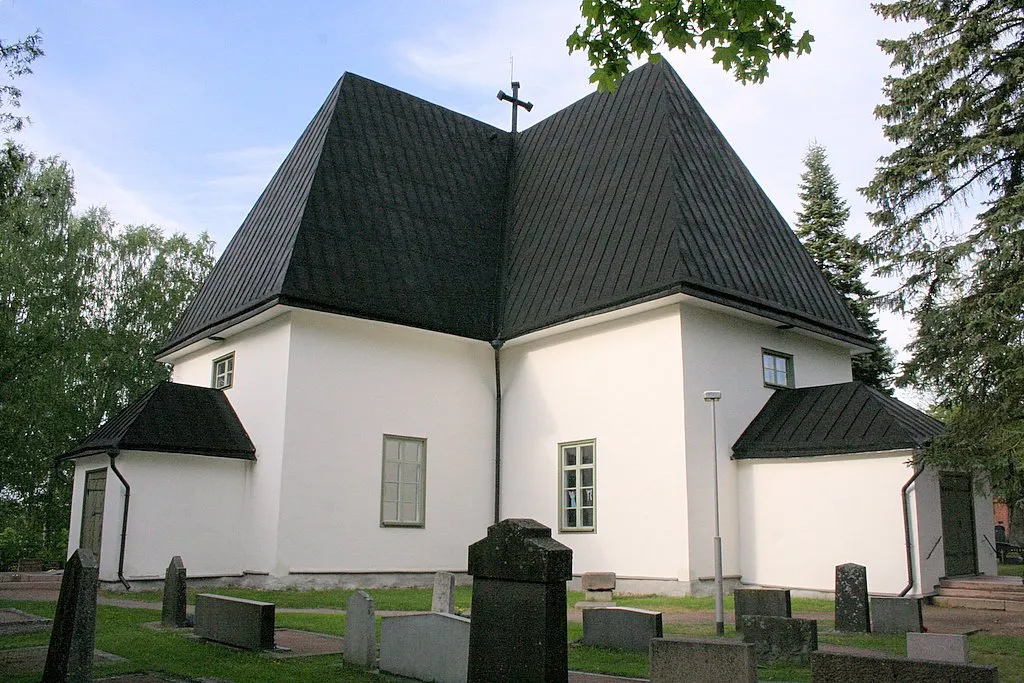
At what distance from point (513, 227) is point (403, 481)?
7167 mm

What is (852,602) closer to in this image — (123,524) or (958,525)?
(958,525)

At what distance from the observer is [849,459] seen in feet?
53.5

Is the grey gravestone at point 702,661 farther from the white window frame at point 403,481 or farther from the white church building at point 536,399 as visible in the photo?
the white window frame at point 403,481

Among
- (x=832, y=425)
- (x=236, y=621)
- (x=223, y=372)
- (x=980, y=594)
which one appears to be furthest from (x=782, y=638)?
(x=223, y=372)

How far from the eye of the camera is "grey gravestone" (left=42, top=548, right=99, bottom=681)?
762 cm

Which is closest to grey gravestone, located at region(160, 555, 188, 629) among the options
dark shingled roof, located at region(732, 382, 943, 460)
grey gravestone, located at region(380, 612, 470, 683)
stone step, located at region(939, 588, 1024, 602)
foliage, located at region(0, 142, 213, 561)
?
grey gravestone, located at region(380, 612, 470, 683)

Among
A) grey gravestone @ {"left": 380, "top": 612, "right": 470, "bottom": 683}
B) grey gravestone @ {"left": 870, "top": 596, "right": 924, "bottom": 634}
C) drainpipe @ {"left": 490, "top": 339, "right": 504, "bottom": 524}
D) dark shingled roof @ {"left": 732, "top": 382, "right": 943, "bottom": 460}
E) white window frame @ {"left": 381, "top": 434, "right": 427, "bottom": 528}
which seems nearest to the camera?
grey gravestone @ {"left": 380, "top": 612, "right": 470, "bottom": 683}

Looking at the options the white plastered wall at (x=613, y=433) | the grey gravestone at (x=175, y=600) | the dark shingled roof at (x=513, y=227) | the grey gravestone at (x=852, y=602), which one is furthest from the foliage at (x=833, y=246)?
the grey gravestone at (x=175, y=600)

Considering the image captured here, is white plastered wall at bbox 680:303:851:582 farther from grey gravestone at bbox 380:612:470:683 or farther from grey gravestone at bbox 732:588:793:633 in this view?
grey gravestone at bbox 380:612:470:683

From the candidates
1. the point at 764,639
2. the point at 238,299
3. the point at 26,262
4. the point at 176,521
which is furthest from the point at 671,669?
the point at 26,262

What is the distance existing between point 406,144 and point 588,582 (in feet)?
40.4

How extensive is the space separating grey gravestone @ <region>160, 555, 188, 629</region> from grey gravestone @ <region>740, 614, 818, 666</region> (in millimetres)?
7139

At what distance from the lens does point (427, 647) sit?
27.6 ft

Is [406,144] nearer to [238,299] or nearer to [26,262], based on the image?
[238,299]
